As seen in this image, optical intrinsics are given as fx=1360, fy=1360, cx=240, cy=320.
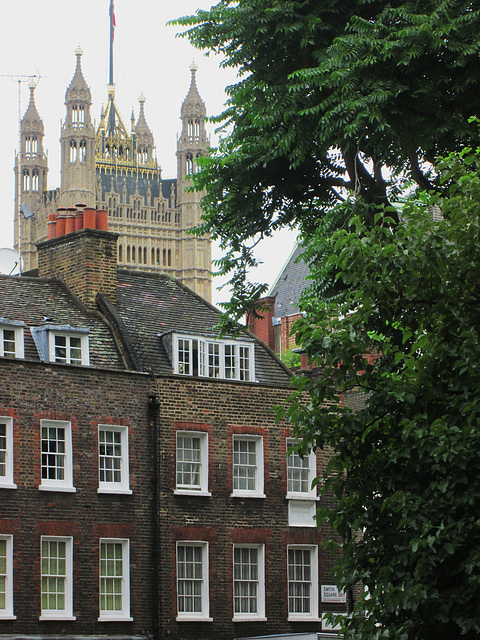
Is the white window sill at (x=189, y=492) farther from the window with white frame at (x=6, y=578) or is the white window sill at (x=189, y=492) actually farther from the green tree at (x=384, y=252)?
the green tree at (x=384, y=252)

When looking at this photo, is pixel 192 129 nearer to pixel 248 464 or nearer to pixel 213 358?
pixel 213 358

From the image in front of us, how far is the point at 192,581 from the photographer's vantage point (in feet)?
124

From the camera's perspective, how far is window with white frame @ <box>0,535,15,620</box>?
111ft

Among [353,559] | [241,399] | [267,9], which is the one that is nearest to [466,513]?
[353,559]

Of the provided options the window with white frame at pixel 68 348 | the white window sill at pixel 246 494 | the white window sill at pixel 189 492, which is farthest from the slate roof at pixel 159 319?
the white window sill at pixel 246 494

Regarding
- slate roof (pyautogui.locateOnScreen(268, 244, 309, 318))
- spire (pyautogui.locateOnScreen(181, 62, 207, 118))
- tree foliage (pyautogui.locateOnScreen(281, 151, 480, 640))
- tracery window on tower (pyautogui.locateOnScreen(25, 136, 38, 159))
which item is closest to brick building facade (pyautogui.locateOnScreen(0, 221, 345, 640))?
tree foliage (pyautogui.locateOnScreen(281, 151, 480, 640))

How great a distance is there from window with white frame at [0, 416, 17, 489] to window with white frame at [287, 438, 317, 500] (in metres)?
9.25

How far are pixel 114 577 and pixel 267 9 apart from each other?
1714 cm

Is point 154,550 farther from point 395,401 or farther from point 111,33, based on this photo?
point 111,33

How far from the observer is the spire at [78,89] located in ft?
598

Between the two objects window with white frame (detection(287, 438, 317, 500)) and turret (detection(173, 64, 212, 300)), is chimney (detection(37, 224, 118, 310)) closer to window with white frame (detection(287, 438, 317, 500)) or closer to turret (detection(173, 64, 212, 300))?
window with white frame (detection(287, 438, 317, 500))

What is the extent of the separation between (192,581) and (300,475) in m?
5.23

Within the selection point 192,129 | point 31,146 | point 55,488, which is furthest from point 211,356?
point 192,129

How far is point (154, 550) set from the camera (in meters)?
37.1
